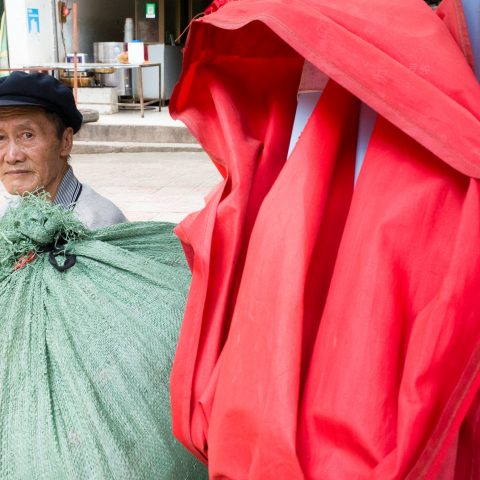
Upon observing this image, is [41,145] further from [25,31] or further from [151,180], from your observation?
[25,31]

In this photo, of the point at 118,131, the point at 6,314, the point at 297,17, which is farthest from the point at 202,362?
the point at 118,131

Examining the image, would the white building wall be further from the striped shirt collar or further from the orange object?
the orange object

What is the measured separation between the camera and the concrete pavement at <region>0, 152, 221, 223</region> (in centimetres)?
486

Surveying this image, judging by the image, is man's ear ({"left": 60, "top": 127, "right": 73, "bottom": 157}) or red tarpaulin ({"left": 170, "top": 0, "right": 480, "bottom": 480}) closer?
red tarpaulin ({"left": 170, "top": 0, "right": 480, "bottom": 480})

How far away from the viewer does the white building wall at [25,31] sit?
9125 millimetres

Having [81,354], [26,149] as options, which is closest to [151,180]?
[26,149]

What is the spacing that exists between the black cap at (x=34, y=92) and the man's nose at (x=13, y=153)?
0.12 metres

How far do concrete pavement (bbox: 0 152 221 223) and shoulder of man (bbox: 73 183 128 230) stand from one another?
85.0 inches

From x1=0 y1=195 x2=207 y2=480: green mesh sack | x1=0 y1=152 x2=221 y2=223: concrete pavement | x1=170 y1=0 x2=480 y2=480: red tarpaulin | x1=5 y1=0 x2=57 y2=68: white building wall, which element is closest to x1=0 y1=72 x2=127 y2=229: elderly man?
x1=0 y1=195 x2=207 y2=480: green mesh sack

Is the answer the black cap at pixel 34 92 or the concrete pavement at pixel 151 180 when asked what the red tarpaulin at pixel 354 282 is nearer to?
the black cap at pixel 34 92

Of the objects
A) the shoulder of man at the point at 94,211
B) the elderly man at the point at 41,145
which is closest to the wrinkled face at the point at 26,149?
the elderly man at the point at 41,145

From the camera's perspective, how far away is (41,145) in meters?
2.00

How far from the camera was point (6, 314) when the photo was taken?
5.11ft

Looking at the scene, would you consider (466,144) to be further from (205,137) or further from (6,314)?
(6,314)
